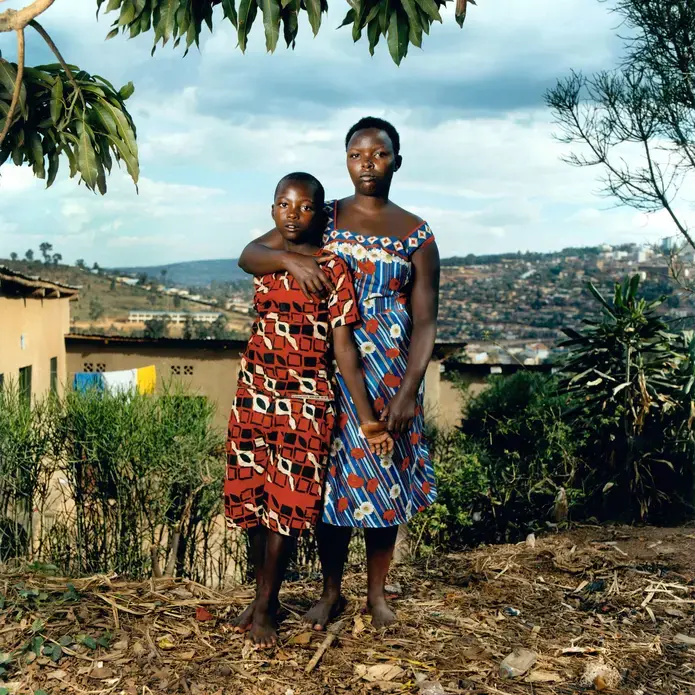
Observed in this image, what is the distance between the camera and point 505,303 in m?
18.4

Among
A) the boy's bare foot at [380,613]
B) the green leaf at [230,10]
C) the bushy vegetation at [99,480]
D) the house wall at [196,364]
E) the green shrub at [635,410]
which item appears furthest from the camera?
the house wall at [196,364]

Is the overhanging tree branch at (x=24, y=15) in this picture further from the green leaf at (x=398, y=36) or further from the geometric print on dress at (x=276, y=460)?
the geometric print on dress at (x=276, y=460)

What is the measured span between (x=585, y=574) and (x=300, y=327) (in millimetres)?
2564

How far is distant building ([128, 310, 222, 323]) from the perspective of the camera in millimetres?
27969

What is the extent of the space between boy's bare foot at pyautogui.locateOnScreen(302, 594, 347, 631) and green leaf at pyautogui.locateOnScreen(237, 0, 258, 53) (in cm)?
233

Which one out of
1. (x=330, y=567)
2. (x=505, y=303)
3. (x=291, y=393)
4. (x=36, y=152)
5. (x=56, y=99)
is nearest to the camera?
(x=291, y=393)

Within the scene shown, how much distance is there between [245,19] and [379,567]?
2.31 m

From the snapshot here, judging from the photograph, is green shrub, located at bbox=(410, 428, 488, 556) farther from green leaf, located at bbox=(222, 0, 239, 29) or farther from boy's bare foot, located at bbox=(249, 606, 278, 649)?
green leaf, located at bbox=(222, 0, 239, 29)

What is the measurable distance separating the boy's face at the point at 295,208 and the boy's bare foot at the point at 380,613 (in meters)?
1.64

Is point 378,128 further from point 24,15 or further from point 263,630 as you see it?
point 263,630

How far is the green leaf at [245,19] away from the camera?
3258mm

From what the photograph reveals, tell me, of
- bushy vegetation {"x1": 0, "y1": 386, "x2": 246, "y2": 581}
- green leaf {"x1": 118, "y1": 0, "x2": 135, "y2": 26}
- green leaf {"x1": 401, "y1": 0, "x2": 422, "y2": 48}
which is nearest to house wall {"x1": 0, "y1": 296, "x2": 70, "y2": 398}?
bushy vegetation {"x1": 0, "y1": 386, "x2": 246, "y2": 581}

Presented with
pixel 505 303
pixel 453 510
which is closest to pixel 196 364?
pixel 505 303

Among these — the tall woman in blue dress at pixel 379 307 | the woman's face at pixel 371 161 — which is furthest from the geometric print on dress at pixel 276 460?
the woman's face at pixel 371 161
